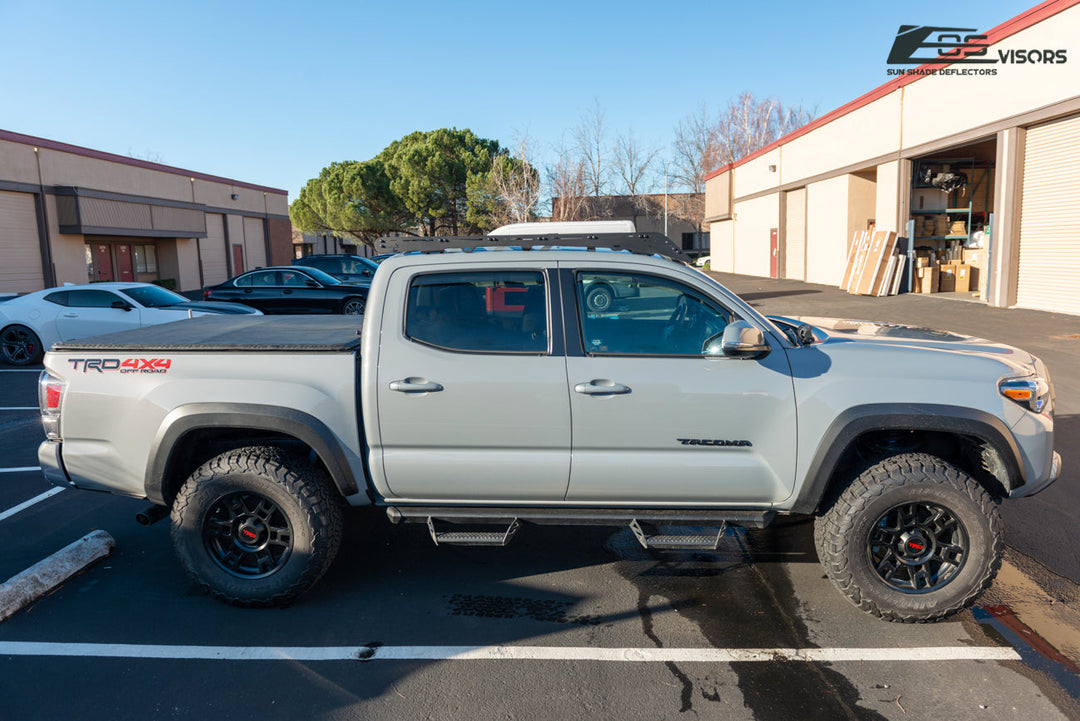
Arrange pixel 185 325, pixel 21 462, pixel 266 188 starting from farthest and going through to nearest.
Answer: pixel 266 188 → pixel 21 462 → pixel 185 325

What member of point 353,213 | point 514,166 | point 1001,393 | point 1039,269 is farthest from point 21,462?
point 353,213

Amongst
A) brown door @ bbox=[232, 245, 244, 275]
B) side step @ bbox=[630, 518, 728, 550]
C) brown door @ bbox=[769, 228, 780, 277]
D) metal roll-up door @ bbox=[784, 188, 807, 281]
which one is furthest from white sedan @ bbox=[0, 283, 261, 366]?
brown door @ bbox=[232, 245, 244, 275]

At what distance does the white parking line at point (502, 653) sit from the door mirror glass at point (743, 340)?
1.50m

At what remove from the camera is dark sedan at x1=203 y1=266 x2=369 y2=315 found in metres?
17.6

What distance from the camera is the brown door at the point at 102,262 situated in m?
28.2

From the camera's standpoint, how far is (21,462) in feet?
22.6

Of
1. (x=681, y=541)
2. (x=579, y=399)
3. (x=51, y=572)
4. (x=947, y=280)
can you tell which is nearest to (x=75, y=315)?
(x=51, y=572)

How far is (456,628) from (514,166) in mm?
35279

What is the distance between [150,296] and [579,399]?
11.9 meters

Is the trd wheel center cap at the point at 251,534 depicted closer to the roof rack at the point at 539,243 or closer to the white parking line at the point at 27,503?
the roof rack at the point at 539,243

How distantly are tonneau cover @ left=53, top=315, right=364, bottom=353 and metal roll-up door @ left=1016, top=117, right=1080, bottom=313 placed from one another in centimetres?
1524

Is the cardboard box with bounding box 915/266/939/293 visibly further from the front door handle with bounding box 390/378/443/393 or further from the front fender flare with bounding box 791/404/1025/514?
the front door handle with bounding box 390/378/443/393

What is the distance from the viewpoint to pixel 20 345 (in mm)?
12820

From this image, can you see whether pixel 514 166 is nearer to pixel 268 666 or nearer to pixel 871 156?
pixel 871 156
